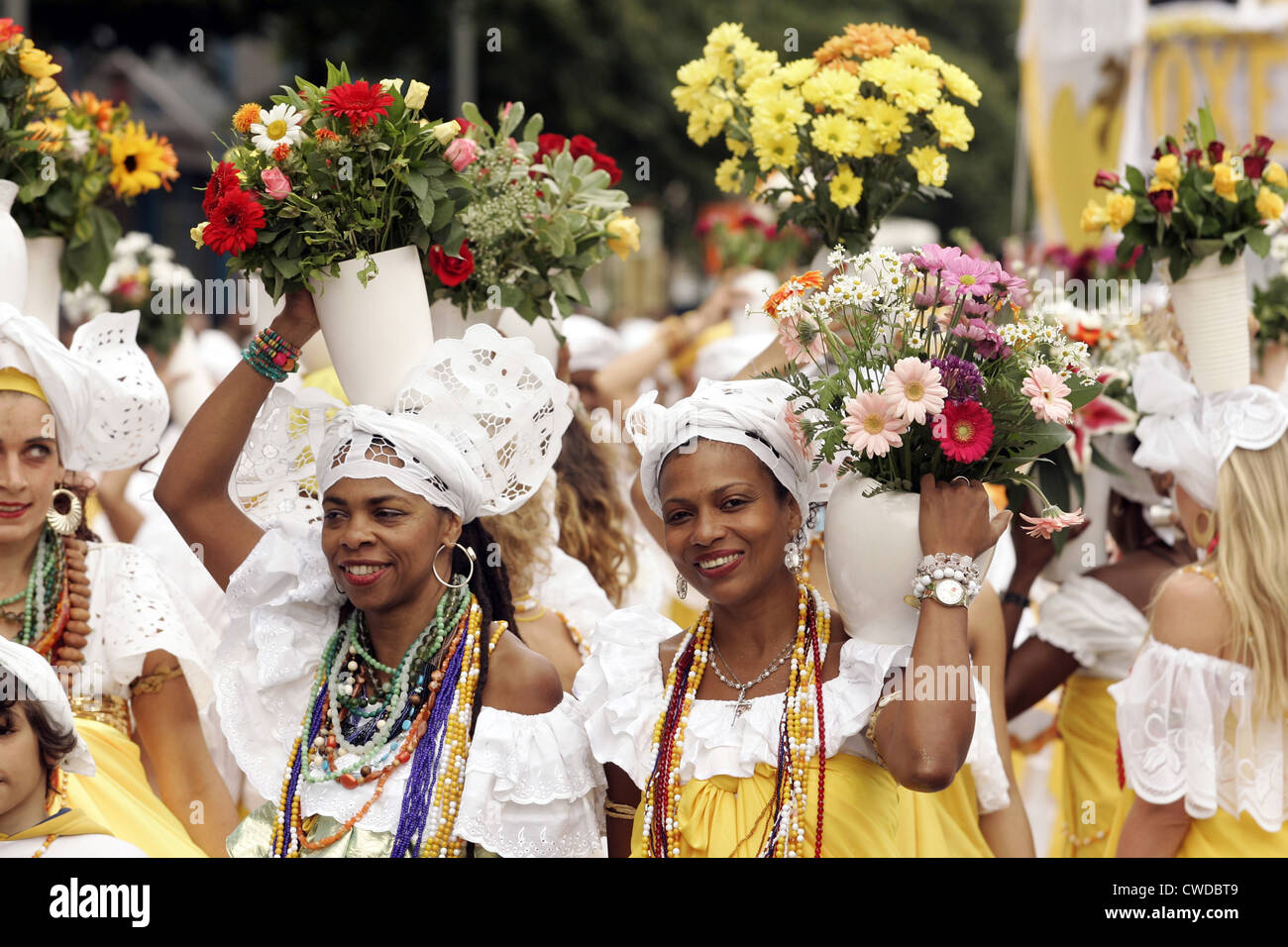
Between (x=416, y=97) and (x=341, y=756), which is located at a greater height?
(x=416, y=97)

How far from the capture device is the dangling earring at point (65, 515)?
13.5ft

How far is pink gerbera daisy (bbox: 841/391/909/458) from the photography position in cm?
302

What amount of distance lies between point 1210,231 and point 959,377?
5.34ft

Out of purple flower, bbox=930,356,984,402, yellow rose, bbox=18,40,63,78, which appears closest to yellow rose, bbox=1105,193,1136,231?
purple flower, bbox=930,356,984,402

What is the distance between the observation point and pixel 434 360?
3484mm

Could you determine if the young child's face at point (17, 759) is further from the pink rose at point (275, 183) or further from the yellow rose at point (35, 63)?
the yellow rose at point (35, 63)

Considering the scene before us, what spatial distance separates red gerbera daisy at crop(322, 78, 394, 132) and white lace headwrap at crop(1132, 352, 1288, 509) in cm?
231

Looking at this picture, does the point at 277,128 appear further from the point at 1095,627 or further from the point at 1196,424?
the point at 1095,627

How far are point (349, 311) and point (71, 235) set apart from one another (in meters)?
1.45

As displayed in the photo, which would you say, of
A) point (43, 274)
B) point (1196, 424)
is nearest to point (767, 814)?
point (1196, 424)

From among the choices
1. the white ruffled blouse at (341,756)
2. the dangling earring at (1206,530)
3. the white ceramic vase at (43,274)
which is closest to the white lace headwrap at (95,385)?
the white ceramic vase at (43,274)

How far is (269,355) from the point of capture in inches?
141
